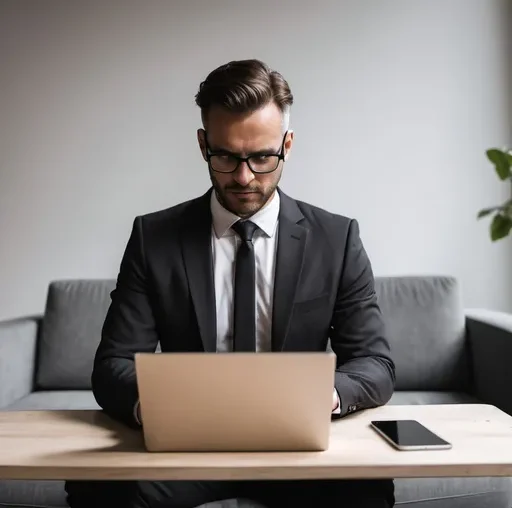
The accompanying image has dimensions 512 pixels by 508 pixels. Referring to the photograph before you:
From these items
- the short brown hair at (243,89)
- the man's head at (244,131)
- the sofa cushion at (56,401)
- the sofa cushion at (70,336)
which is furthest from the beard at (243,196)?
the sofa cushion at (70,336)

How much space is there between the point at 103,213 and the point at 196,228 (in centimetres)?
131

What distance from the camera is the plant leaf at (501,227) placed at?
2.17 ft

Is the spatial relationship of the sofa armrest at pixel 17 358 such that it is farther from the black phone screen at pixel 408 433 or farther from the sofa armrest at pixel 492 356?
the sofa armrest at pixel 492 356

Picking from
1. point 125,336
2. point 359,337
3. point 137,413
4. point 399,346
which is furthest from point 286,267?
point 399,346

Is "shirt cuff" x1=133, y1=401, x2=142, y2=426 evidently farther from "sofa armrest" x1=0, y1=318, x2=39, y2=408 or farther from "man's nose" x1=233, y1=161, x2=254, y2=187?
"sofa armrest" x1=0, y1=318, x2=39, y2=408

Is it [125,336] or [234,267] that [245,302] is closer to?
[234,267]

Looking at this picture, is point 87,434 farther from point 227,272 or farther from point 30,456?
point 227,272

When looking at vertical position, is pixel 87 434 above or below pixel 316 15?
below

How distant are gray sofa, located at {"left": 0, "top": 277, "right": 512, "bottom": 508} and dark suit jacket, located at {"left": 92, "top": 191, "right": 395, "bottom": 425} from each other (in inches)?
32.0

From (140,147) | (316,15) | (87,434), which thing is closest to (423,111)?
(316,15)

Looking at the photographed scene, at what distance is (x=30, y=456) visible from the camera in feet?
3.21

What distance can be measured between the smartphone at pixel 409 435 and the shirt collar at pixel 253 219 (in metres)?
0.59

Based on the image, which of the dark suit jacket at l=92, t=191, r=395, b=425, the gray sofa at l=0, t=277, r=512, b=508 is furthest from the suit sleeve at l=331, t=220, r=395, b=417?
the gray sofa at l=0, t=277, r=512, b=508

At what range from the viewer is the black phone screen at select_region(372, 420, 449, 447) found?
3.30ft
